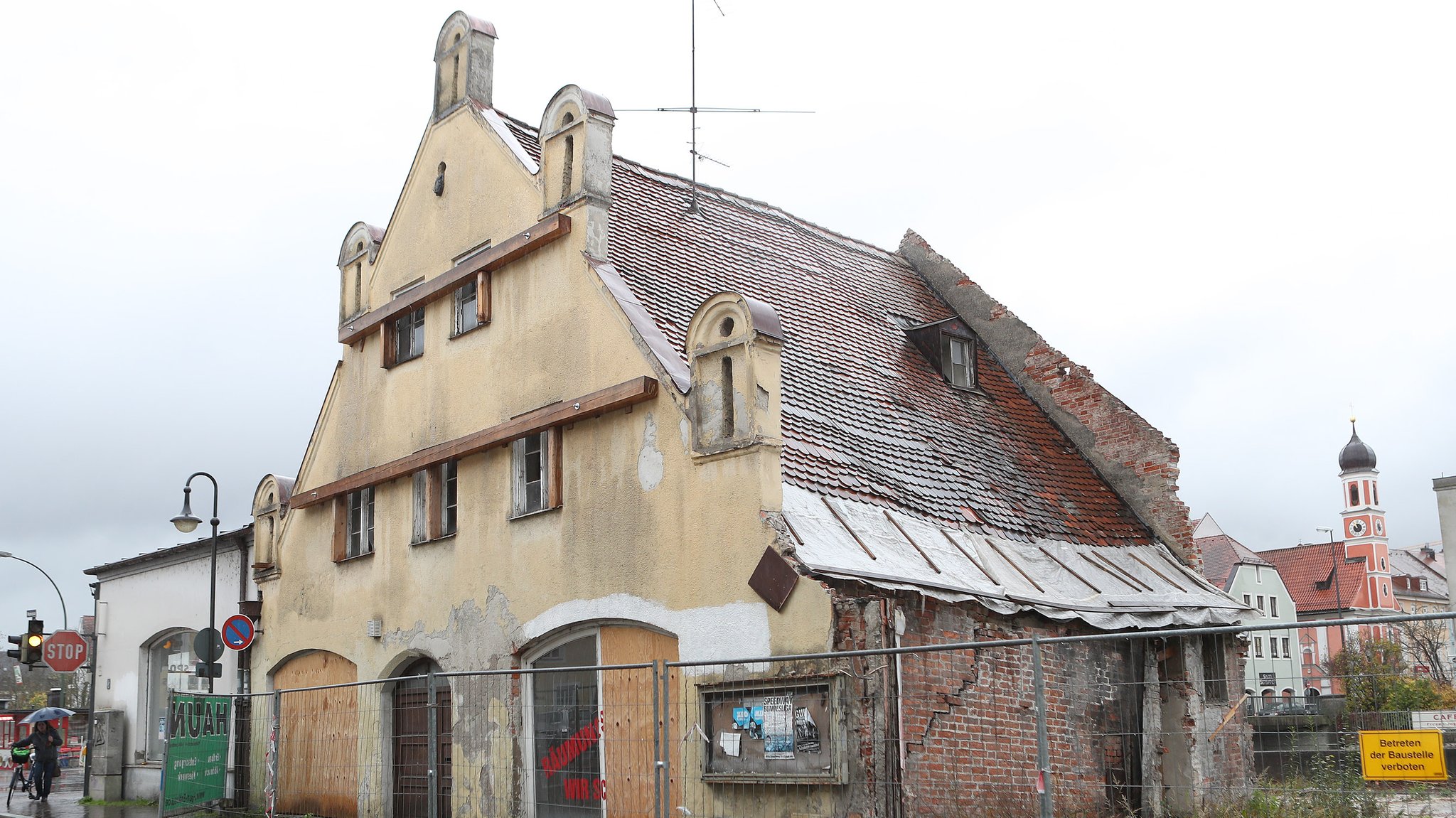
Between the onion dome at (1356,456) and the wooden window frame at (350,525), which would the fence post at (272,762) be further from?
the onion dome at (1356,456)

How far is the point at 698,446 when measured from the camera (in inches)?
501

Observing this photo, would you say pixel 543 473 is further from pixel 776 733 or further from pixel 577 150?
pixel 776 733

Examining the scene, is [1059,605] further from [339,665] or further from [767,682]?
[339,665]

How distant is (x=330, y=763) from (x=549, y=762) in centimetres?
485

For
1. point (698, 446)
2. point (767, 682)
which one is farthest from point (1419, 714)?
point (698, 446)

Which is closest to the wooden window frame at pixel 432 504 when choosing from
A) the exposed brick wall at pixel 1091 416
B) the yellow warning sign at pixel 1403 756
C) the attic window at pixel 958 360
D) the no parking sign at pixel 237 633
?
the no parking sign at pixel 237 633

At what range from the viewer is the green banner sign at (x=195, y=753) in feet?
51.6

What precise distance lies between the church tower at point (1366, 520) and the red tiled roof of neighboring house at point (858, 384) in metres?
86.4

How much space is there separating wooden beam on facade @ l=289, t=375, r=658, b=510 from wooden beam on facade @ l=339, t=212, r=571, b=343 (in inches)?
80.1

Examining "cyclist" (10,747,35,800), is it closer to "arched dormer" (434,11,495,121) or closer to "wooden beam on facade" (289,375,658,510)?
"wooden beam on facade" (289,375,658,510)

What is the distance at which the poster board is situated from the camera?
11.1 metres

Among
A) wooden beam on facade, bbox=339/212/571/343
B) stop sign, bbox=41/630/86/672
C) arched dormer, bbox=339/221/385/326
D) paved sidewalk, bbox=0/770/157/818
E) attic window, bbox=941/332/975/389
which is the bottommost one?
paved sidewalk, bbox=0/770/157/818

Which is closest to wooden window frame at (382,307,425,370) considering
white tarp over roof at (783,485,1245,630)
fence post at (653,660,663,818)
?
white tarp over roof at (783,485,1245,630)

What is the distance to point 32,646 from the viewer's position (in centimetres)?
2452
